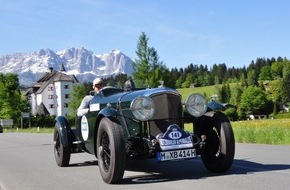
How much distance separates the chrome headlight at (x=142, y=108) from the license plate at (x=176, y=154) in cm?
65

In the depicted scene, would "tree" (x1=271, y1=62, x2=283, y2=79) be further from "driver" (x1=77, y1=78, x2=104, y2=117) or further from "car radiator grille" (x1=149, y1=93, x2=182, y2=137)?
"car radiator grille" (x1=149, y1=93, x2=182, y2=137)

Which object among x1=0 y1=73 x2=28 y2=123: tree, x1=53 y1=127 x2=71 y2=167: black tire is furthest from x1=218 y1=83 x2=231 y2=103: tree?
x1=53 y1=127 x2=71 y2=167: black tire

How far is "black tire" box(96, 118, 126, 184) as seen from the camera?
6668 mm

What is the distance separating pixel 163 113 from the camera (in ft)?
24.1

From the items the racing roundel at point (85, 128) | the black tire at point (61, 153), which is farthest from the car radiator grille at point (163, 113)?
the black tire at point (61, 153)

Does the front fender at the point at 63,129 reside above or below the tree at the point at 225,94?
below

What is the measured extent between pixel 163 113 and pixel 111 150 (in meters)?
1.15

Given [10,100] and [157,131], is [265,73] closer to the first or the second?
[10,100]

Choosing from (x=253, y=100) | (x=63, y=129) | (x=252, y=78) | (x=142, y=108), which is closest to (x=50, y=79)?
(x=253, y=100)

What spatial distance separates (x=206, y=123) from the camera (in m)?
7.77

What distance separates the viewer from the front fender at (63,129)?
9432 millimetres

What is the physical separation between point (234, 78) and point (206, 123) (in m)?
172

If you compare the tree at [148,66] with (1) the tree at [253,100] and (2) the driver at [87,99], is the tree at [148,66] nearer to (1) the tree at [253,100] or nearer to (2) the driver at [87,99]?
(2) the driver at [87,99]

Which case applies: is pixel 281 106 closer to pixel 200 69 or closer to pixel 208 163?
pixel 200 69
